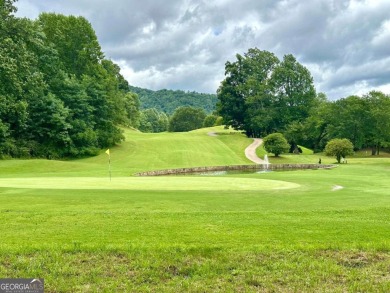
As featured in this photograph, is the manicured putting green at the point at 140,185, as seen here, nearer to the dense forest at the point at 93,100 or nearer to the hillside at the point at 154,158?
the dense forest at the point at 93,100

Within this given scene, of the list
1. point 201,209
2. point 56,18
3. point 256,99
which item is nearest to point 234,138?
point 256,99

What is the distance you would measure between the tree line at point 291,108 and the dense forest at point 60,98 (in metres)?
27.0

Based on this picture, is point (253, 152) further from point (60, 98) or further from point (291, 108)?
point (60, 98)

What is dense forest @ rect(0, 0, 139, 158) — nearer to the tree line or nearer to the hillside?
the hillside

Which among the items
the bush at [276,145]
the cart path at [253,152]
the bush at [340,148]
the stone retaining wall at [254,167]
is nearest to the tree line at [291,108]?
the cart path at [253,152]

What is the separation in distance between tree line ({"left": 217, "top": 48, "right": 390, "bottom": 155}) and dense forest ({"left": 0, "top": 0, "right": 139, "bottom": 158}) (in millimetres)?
26954

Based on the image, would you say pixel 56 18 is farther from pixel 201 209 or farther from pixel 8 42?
pixel 201 209

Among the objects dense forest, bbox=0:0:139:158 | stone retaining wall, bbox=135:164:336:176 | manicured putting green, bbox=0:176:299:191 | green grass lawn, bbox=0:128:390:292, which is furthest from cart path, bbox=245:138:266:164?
green grass lawn, bbox=0:128:390:292

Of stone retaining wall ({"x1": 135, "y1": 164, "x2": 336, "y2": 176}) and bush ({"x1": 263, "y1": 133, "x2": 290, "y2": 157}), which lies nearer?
stone retaining wall ({"x1": 135, "y1": 164, "x2": 336, "y2": 176})

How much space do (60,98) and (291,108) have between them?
4109cm

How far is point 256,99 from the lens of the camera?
67750 millimetres

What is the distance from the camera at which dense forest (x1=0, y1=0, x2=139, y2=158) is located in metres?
36.0

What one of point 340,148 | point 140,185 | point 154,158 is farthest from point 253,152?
point 140,185

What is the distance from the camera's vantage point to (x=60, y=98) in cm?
4362
